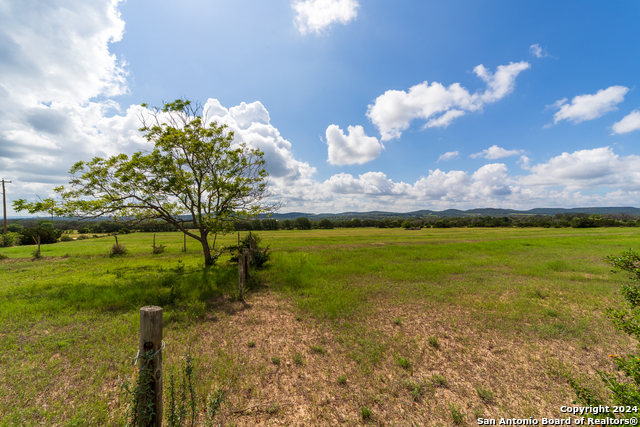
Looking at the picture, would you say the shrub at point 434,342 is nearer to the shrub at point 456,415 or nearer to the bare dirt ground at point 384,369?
the bare dirt ground at point 384,369

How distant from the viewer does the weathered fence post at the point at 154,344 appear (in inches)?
121

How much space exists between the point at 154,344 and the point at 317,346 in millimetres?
5035

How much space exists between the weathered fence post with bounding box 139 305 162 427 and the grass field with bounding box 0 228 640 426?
1.79 metres

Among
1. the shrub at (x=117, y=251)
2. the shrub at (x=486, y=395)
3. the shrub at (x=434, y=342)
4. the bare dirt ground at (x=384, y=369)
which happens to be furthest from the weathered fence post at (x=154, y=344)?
the shrub at (x=117, y=251)

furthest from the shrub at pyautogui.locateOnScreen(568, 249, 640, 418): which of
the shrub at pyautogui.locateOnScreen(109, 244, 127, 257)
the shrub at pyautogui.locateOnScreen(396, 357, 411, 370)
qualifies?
the shrub at pyautogui.locateOnScreen(109, 244, 127, 257)

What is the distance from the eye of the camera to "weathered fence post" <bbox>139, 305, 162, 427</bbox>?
121 inches

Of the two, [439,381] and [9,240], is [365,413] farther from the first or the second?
[9,240]

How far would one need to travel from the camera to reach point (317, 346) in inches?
274

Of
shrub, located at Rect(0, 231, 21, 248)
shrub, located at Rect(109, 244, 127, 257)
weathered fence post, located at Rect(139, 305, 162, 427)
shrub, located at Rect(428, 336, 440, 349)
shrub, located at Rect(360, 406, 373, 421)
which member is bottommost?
shrub, located at Rect(428, 336, 440, 349)

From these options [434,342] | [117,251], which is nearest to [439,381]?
[434,342]

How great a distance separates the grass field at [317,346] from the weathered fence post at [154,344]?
179 cm

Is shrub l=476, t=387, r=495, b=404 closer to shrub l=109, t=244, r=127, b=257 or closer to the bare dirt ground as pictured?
the bare dirt ground

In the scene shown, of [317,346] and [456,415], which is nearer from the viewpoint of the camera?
[456,415]

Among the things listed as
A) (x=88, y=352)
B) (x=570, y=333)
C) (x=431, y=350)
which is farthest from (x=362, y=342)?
(x=88, y=352)
